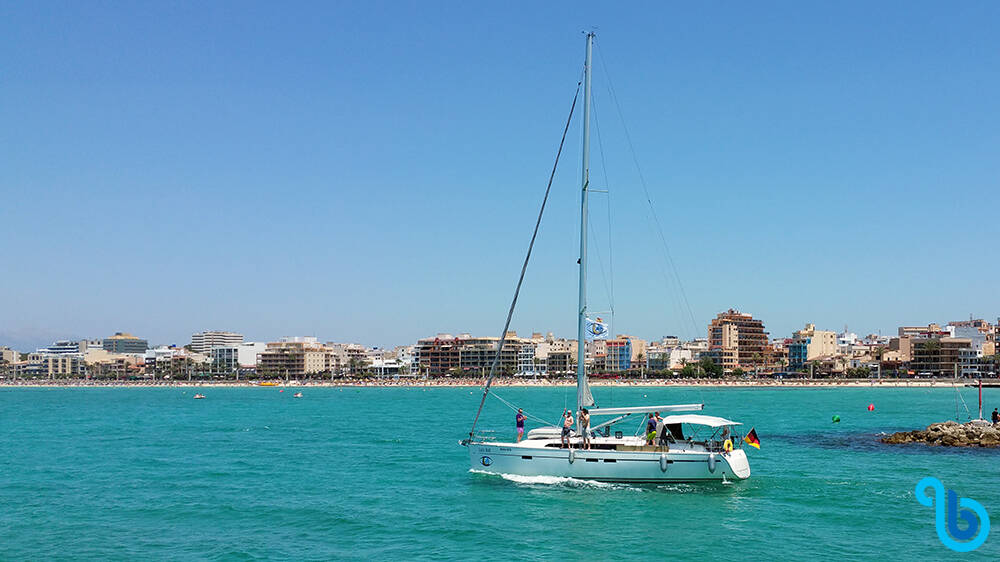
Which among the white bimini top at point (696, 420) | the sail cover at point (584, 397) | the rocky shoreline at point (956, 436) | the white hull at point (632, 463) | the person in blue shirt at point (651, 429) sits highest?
the sail cover at point (584, 397)

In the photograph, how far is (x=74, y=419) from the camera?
82.1 meters

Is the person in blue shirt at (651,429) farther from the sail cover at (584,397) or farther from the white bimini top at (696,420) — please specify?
the sail cover at (584,397)

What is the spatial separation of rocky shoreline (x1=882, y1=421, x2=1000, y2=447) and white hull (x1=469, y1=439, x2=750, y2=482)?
21823mm

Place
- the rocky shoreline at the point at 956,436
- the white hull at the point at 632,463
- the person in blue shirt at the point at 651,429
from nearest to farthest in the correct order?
the white hull at the point at 632,463, the person in blue shirt at the point at 651,429, the rocky shoreline at the point at 956,436

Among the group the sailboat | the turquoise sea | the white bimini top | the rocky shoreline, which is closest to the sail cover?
the sailboat

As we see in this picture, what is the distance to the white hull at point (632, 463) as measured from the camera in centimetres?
3197

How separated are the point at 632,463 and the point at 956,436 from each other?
86.6 ft

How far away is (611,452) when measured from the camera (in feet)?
106

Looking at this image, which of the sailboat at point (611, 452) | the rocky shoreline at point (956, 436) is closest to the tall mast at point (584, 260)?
the sailboat at point (611, 452)

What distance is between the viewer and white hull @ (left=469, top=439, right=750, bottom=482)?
32.0m

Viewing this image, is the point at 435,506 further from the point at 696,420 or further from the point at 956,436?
the point at 956,436

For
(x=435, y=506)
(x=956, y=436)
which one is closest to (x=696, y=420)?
(x=435, y=506)

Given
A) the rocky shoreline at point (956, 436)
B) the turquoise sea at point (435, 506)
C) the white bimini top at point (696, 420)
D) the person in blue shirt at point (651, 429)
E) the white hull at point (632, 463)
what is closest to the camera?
the turquoise sea at point (435, 506)

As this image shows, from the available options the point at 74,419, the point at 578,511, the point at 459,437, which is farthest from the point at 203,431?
the point at 578,511
